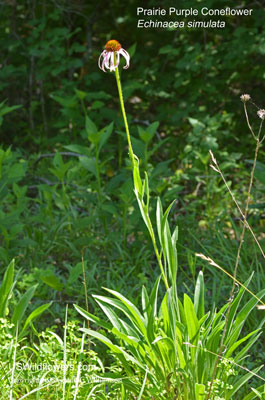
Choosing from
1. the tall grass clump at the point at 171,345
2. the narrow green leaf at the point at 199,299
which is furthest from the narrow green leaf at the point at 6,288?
the narrow green leaf at the point at 199,299

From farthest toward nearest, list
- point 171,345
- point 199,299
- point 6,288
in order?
point 6,288, point 199,299, point 171,345

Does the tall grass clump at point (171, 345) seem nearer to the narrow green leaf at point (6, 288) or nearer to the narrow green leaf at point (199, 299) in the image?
the narrow green leaf at point (199, 299)

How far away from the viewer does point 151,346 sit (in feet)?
→ 5.81

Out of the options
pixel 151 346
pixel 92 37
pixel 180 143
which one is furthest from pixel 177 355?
pixel 92 37

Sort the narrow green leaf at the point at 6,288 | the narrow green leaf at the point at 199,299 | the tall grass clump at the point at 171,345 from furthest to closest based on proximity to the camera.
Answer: the narrow green leaf at the point at 6,288
the narrow green leaf at the point at 199,299
the tall grass clump at the point at 171,345

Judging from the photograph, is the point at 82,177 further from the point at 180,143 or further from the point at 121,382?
the point at 121,382

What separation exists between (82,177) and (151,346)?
74.4 inches

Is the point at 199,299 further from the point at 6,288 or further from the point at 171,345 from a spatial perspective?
the point at 6,288

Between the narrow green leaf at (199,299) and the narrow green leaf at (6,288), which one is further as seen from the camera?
the narrow green leaf at (6,288)

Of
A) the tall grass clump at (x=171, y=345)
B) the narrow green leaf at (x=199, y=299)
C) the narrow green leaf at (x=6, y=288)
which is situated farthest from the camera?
the narrow green leaf at (x=6, y=288)

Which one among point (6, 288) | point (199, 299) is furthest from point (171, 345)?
point (6, 288)

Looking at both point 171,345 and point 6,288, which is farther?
point 6,288

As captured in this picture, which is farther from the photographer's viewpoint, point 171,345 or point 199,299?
point 199,299

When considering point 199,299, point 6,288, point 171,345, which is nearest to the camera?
point 171,345
